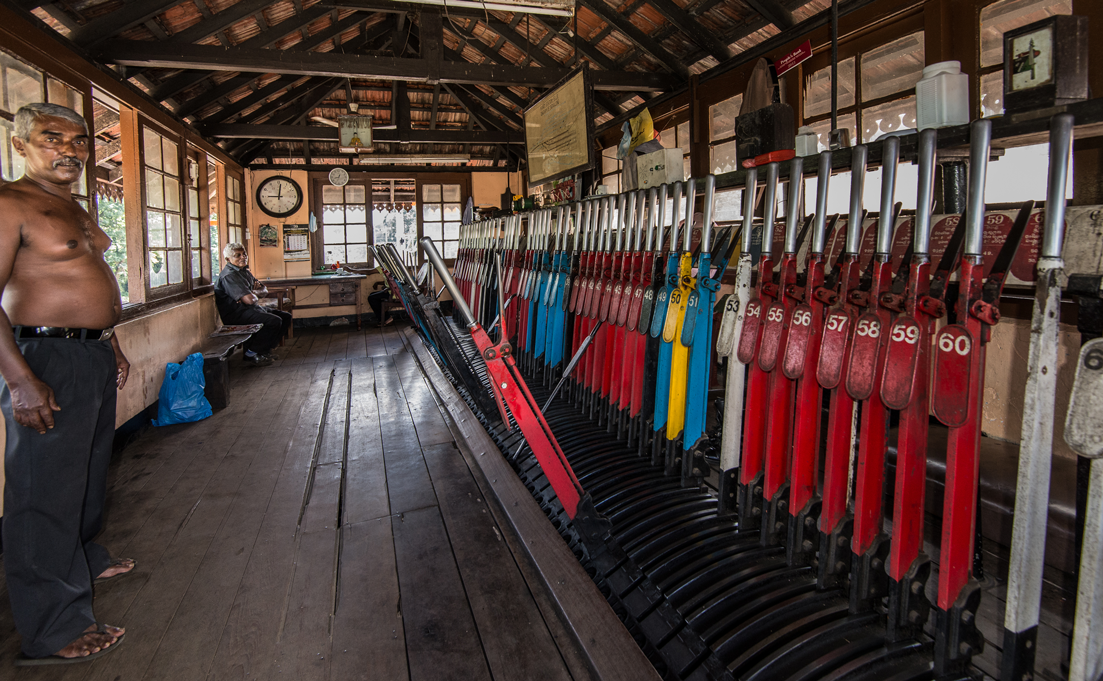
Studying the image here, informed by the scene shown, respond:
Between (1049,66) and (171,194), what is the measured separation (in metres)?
6.39

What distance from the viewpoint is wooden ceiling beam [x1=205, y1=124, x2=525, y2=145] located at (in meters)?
7.17

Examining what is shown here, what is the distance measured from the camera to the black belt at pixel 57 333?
1.67 m

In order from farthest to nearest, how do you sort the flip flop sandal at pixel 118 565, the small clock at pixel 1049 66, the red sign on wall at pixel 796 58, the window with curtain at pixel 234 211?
the window with curtain at pixel 234 211, the red sign on wall at pixel 796 58, the flip flop sandal at pixel 118 565, the small clock at pixel 1049 66

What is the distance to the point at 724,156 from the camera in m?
5.28

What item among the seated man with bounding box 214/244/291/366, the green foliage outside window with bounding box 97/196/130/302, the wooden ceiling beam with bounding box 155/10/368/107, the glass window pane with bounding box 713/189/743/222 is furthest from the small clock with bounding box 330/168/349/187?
the glass window pane with bounding box 713/189/743/222

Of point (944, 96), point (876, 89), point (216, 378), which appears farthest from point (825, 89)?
point (216, 378)

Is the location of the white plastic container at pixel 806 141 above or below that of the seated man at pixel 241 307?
above

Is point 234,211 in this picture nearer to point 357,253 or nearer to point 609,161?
point 357,253

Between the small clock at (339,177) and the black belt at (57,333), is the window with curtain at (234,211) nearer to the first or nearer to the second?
the small clock at (339,177)

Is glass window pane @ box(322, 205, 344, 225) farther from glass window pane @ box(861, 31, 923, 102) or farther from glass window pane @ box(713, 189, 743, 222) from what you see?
glass window pane @ box(861, 31, 923, 102)

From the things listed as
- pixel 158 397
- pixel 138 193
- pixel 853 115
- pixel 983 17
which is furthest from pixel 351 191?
pixel 983 17

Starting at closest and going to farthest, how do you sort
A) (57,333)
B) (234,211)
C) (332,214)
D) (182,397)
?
(57,333) < (182,397) < (234,211) < (332,214)

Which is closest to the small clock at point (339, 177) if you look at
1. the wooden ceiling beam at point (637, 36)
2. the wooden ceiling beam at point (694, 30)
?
the wooden ceiling beam at point (637, 36)

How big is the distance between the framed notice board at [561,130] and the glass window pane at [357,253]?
5.76 meters
